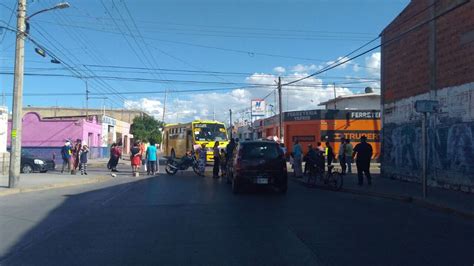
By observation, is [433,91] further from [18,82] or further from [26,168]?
[26,168]

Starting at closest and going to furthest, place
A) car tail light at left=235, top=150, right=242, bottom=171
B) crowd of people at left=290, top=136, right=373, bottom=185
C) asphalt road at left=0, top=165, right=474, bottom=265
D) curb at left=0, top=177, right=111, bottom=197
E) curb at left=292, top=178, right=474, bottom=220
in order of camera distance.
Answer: asphalt road at left=0, top=165, right=474, bottom=265
curb at left=292, top=178, right=474, bottom=220
car tail light at left=235, top=150, right=242, bottom=171
curb at left=0, top=177, right=111, bottom=197
crowd of people at left=290, top=136, right=373, bottom=185

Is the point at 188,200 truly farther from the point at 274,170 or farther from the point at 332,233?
the point at 332,233

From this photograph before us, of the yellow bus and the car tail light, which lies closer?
the car tail light

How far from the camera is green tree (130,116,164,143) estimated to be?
235 feet

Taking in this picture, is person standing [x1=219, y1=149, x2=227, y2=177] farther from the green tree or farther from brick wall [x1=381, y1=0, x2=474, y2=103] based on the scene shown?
the green tree

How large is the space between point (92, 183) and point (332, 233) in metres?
13.5

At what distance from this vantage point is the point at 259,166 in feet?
48.7

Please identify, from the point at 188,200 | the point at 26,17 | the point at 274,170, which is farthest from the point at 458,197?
the point at 26,17

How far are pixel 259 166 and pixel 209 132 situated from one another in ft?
59.9

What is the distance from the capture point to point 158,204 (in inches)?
490

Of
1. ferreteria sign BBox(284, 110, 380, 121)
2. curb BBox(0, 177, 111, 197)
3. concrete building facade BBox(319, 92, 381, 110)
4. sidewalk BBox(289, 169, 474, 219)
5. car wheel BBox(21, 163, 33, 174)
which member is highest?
concrete building facade BBox(319, 92, 381, 110)

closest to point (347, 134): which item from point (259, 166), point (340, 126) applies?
point (340, 126)

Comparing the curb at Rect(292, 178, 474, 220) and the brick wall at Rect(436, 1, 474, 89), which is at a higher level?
the brick wall at Rect(436, 1, 474, 89)

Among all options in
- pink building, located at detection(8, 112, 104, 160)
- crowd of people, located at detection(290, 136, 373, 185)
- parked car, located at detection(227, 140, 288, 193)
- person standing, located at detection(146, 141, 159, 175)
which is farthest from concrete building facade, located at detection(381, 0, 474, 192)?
pink building, located at detection(8, 112, 104, 160)
